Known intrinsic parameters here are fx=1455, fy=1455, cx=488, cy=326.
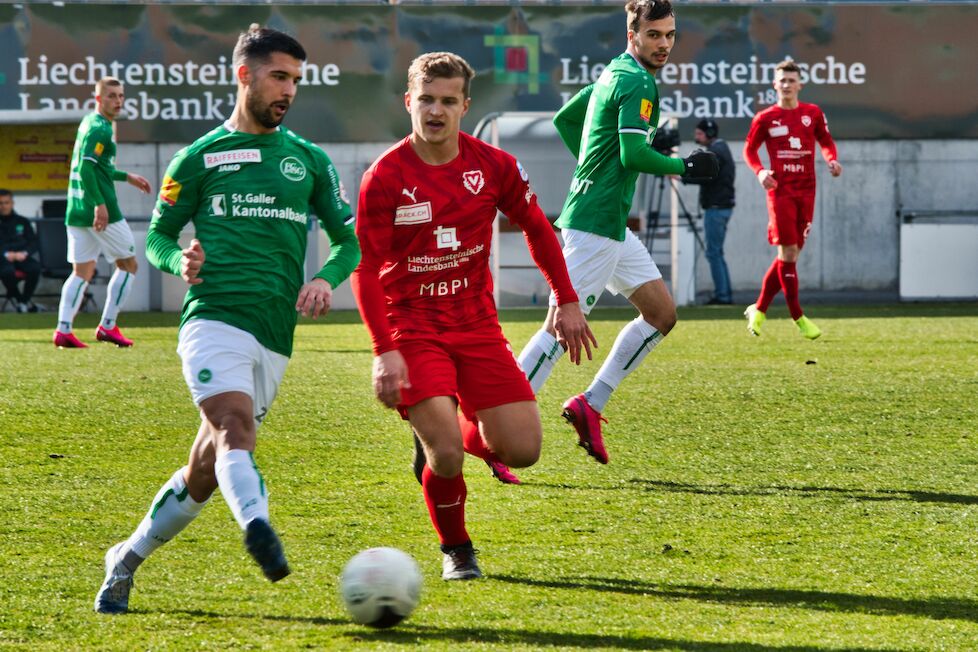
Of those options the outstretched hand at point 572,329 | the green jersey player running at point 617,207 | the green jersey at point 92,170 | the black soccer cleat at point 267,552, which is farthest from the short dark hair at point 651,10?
the green jersey at point 92,170

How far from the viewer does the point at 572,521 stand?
18.0 feet

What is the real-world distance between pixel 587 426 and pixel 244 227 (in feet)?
8.75

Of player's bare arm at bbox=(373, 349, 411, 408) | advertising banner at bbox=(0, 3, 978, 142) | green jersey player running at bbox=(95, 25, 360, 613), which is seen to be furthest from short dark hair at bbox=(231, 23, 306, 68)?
advertising banner at bbox=(0, 3, 978, 142)

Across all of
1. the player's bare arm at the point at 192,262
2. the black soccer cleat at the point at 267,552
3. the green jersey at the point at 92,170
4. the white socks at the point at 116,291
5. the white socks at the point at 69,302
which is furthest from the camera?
the white socks at the point at 116,291

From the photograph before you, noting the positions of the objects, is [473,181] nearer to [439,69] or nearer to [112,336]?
[439,69]

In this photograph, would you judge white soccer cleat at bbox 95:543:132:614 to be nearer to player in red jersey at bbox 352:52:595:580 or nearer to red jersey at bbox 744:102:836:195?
player in red jersey at bbox 352:52:595:580

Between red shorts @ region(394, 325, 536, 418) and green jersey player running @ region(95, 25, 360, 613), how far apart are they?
39 cm

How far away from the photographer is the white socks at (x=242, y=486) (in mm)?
3842

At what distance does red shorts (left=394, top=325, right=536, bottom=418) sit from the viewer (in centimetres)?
474

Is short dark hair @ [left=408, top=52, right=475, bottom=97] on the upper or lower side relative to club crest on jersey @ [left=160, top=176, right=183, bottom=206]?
upper

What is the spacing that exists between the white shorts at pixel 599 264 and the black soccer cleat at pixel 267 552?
3.38 m

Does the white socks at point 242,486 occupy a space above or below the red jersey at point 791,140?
below

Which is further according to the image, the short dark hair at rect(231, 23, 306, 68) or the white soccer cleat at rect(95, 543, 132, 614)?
the short dark hair at rect(231, 23, 306, 68)

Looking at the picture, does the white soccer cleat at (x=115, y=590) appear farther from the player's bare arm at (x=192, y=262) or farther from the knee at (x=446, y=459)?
the knee at (x=446, y=459)
